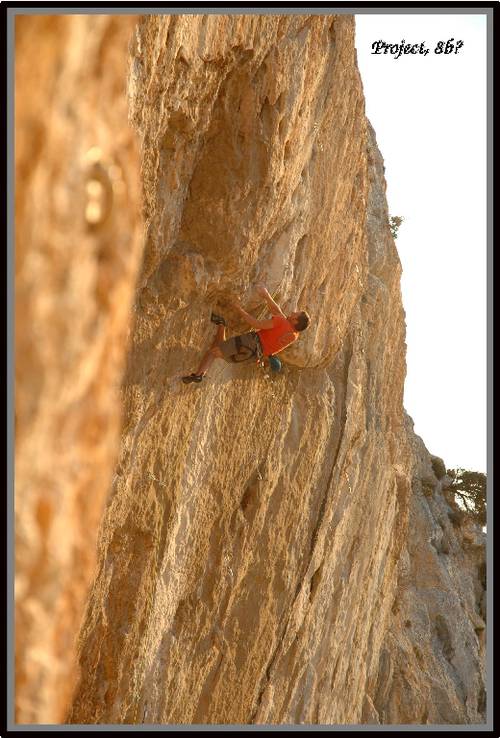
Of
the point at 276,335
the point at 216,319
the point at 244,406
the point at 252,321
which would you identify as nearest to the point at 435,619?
the point at 244,406

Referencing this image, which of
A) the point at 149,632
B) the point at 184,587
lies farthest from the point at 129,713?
the point at 184,587

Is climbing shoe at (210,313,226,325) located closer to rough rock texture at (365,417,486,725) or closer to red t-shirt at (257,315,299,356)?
red t-shirt at (257,315,299,356)

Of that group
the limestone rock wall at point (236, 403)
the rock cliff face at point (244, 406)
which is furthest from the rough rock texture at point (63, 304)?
the limestone rock wall at point (236, 403)

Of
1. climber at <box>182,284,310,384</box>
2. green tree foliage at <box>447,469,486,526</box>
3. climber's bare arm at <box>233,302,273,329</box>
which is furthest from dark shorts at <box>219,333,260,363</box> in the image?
green tree foliage at <box>447,469,486,526</box>

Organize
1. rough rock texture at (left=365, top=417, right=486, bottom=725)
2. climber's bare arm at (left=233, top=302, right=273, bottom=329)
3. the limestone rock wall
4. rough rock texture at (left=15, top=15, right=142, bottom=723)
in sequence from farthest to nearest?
rough rock texture at (left=365, top=417, right=486, bottom=725) < climber's bare arm at (left=233, top=302, right=273, bottom=329) < the limestone rock wall < rough rock texture at (left=15, top=15, right=142, bottom=723)

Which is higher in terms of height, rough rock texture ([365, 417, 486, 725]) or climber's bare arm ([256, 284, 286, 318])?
climber's bare arm ([256, 284, 286, 318])

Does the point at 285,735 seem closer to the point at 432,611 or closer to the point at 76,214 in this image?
the point at 76,214

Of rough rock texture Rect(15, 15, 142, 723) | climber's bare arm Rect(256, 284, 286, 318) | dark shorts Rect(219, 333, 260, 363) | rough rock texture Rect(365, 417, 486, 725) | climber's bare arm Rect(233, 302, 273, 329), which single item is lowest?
rough rock texture Rect(365, 417, 486, 725)

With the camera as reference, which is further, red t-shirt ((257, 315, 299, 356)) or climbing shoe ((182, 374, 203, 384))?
red t-shirt ((257, 315, 299, 356))
